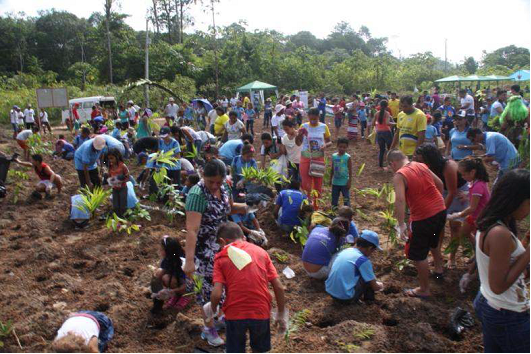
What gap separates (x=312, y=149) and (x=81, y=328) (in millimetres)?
4345

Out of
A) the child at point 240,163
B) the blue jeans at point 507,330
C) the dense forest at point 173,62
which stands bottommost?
the blue jeans at point 507,330

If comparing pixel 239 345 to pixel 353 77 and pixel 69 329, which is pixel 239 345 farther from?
pixel 353 77

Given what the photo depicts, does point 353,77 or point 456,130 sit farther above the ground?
point 353,77

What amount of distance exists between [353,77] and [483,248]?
33.1 m

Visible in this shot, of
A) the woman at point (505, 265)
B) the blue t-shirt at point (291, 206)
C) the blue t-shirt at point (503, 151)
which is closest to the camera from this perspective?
the woman at point (505, 265)

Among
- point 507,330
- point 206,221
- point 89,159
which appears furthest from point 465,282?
point 89,159

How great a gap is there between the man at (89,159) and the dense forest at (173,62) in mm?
17562

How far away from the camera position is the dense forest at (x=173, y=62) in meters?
30.8

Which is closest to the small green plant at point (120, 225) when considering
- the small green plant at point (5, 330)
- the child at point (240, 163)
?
the child at point (240, 163)

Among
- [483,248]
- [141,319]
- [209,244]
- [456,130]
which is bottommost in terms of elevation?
[141,319]

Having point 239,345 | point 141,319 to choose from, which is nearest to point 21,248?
point 141,319

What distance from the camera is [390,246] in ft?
19.4

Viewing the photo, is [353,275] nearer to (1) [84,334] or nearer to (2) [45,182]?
(1) [84,334]

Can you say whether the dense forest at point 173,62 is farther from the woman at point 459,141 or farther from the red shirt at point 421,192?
the red shirt at point 421,192
